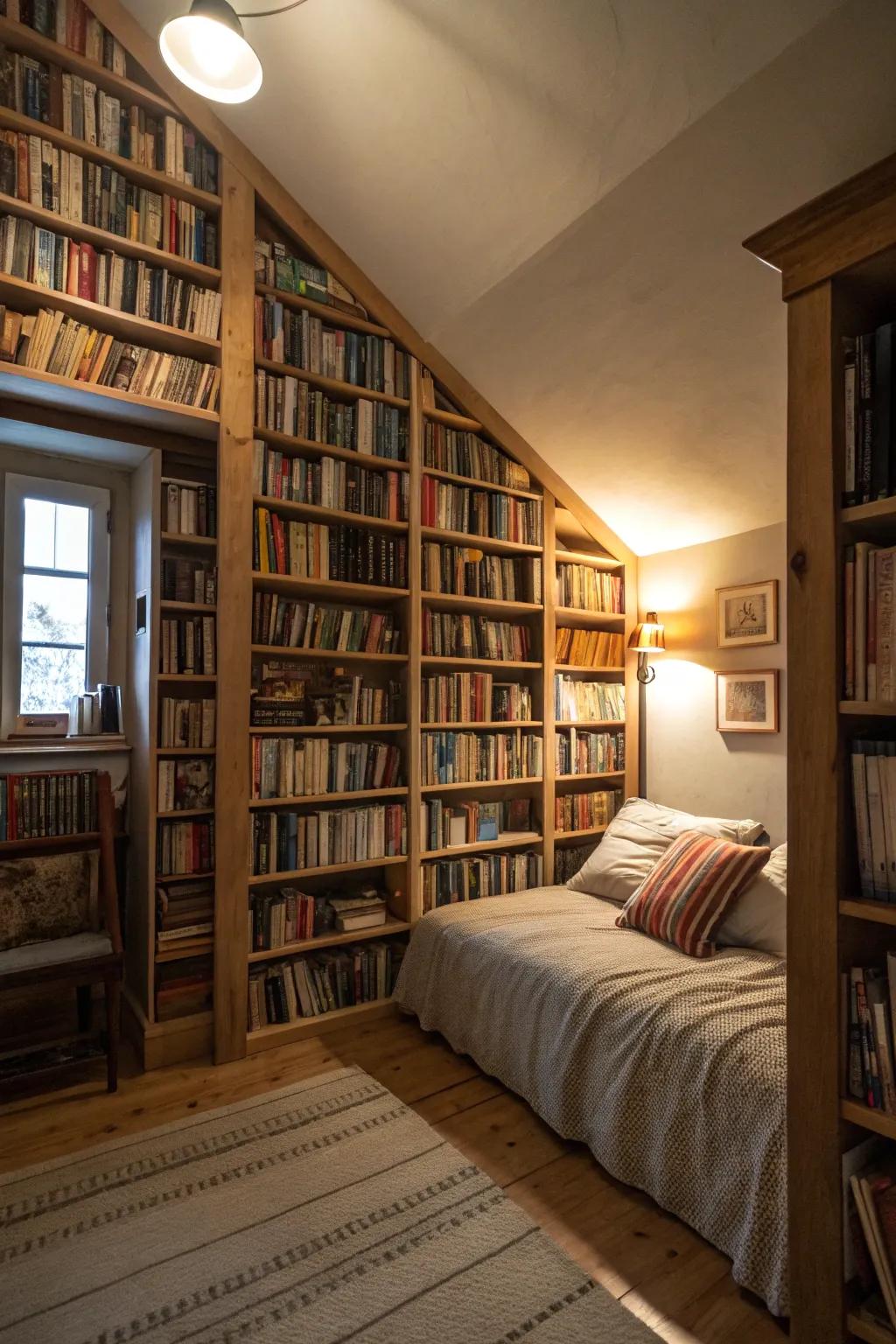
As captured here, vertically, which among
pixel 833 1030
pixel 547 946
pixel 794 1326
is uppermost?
pixel 833 1030

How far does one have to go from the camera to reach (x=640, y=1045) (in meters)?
1.81

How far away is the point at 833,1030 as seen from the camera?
117cm

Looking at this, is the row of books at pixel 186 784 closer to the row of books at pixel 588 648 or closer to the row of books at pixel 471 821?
the row of books at pixel 471 821

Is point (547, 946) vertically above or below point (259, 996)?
above

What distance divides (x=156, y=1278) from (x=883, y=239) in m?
2.45

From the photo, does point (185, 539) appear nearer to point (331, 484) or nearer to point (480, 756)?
point (331, 484)

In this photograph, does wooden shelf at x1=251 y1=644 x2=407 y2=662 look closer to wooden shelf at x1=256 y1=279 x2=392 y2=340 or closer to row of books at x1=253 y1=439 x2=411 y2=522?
row of books at x1=253 y1=439 x2=411 y2=522

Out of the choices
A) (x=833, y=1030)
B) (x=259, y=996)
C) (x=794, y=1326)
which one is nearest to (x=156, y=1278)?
(x=259, y=996)

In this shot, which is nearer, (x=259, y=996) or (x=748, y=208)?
(x=748, y=208)

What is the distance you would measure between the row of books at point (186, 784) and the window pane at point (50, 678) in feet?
1.99

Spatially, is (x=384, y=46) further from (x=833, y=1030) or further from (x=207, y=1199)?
(x=207, y=1199)

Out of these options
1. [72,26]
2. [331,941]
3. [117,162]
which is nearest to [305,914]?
[331,941]

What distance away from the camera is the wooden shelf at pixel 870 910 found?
3.63 ft

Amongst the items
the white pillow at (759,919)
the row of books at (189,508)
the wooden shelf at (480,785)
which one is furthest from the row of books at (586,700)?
the row of books at (189,508)
